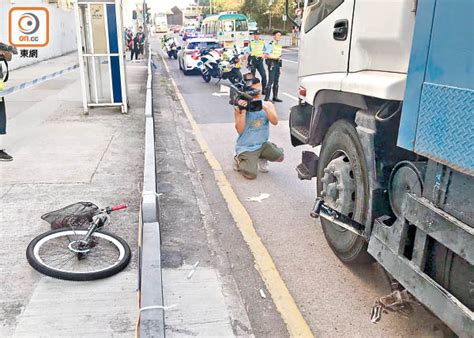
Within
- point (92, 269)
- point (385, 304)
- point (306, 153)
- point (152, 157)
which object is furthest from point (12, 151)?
point (385, 304)

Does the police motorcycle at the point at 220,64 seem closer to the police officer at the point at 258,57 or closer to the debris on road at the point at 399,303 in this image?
the police officer at the point at 258,57

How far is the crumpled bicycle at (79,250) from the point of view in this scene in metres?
3.84

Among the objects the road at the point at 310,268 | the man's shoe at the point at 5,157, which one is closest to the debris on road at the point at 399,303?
the road at the point at 310,268

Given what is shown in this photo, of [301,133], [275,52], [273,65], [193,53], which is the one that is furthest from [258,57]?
[301,133]

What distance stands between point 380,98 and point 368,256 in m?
1.31

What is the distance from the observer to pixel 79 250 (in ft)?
13.3

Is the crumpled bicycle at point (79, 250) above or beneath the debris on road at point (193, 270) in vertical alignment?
above

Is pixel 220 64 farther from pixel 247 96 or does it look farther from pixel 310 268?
pixel 310 268

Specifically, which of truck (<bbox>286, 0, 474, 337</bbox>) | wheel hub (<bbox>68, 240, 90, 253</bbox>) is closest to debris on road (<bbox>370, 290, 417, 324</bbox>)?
truck (<bbox>286, 0, 474, 337</bbox>)

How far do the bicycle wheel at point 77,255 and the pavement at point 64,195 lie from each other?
77 mm

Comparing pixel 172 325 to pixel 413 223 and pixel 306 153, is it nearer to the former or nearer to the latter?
pixel 413 223

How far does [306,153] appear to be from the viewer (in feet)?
16.2

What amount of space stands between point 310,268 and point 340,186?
838 millimetres

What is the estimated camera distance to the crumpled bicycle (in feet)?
12.6
